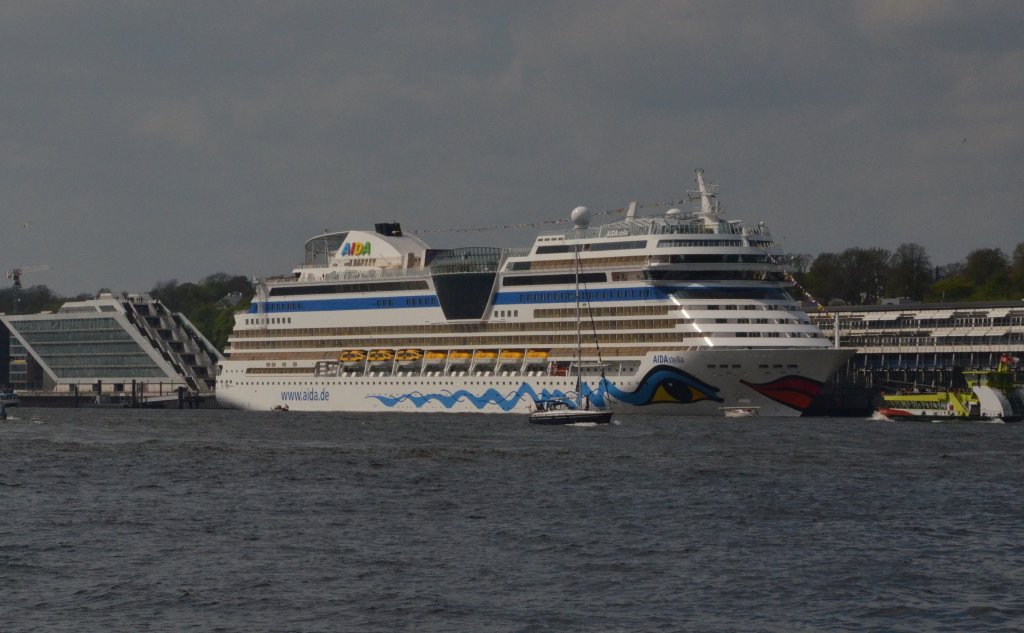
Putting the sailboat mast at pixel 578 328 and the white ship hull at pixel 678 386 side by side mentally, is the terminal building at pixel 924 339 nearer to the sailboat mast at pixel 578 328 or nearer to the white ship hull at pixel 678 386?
the white ship hull at pixel 678 386

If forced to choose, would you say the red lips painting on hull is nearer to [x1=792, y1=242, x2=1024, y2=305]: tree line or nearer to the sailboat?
the sailboat

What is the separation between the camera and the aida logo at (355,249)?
139m

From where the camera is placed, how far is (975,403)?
4301 inches

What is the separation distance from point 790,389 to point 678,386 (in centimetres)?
754

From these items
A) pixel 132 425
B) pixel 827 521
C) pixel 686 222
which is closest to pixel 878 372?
pixel 686 222

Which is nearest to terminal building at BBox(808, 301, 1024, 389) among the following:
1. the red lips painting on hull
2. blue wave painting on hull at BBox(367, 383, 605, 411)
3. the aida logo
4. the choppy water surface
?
the red lips painting on hull

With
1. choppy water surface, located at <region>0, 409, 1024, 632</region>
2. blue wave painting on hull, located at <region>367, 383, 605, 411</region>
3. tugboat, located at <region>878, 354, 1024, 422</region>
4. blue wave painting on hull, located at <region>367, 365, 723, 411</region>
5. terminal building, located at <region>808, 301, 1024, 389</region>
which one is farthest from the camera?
terminal building, located at <region>808, 301, 1024, 389</region>

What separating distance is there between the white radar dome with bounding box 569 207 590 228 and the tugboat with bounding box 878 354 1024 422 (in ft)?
88.6

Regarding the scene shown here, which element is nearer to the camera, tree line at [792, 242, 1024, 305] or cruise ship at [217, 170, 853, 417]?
cruise ship at [217, 170, 853, 417]

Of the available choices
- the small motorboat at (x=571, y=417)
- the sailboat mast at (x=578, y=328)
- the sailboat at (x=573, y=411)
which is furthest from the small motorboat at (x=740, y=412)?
the small motorboat at (x=571, y=417)

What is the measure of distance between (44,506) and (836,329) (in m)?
93.8

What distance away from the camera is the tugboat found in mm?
107938

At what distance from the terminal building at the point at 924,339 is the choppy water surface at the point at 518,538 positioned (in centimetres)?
5911

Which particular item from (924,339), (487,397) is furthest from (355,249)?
(924,339)
